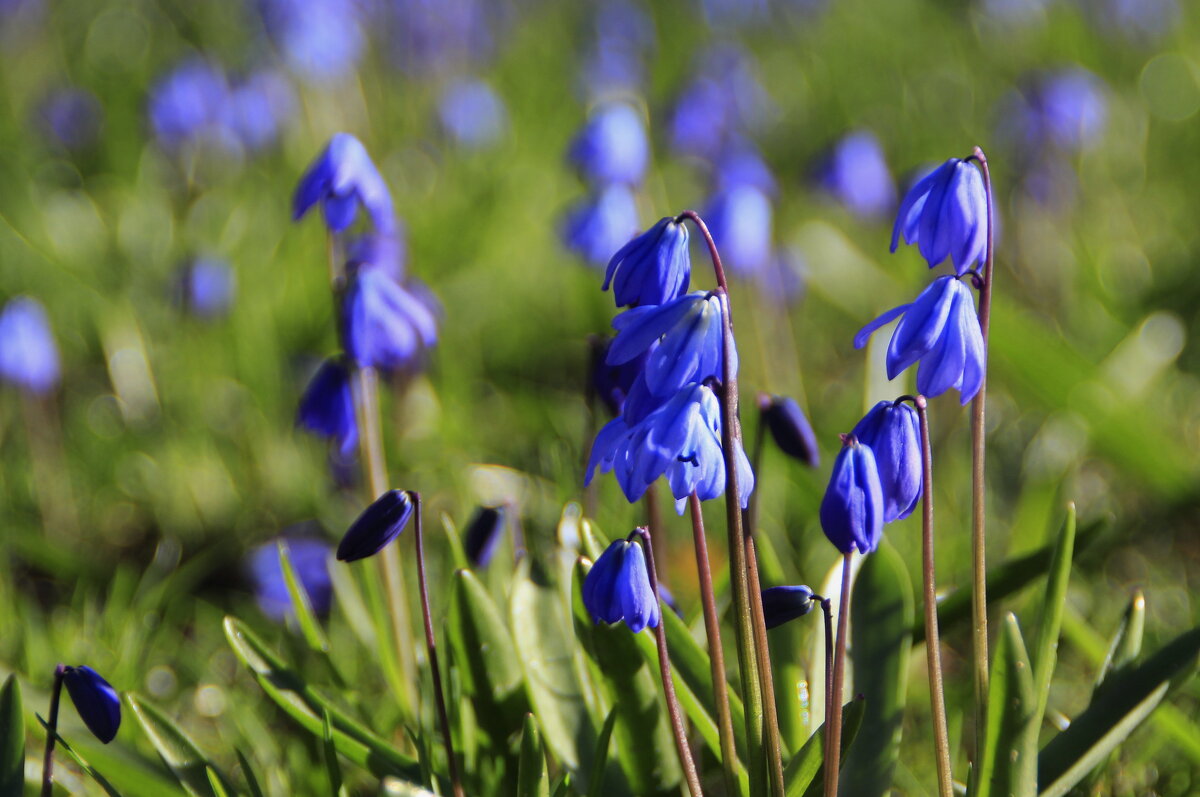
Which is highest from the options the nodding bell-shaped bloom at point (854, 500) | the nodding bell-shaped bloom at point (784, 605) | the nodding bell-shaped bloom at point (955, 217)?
the nodding bell-shaped bloom at point (955, 217)

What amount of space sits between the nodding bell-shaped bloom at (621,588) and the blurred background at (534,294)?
0.81 m

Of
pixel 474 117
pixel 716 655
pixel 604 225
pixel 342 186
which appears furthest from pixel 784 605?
pixel 474 117

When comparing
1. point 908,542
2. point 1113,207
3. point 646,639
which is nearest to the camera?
point 646,639

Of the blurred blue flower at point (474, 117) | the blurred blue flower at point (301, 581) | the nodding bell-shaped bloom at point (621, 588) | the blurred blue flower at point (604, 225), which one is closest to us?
the nodding bell-shaped bloom at point (621, 588)

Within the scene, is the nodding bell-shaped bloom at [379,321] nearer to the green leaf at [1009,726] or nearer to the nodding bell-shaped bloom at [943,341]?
the nodding bell-shaped bloom at [943,341]

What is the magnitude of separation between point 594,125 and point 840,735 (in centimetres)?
203

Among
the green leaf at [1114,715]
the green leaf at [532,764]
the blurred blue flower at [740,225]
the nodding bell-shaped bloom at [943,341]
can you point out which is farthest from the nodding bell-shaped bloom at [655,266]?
the blurred blue flower at [740,225]

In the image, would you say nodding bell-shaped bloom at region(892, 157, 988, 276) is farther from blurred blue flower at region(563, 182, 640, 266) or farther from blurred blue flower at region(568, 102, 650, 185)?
blurred blue flower at region(568, 102, 650, 185)

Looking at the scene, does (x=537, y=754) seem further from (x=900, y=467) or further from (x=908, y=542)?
(x=908, y=542)

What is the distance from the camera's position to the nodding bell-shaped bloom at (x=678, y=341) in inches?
48.3

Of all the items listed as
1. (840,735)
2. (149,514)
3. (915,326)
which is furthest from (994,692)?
(149,514)

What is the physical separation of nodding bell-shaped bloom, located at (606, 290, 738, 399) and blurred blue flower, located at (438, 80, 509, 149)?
4131 mm

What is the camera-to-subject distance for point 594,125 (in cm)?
304

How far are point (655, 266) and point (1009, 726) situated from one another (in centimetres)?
72
